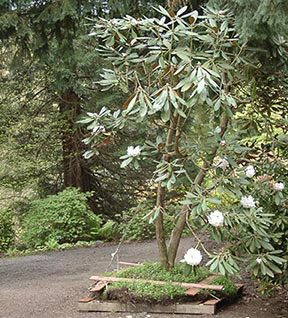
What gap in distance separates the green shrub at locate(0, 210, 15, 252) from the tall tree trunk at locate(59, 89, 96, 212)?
131 cm

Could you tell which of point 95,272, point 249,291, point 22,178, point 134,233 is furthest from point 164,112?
point 22,178

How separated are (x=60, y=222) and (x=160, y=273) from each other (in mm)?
4062

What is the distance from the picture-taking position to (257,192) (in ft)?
12.0

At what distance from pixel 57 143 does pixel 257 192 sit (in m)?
6.36

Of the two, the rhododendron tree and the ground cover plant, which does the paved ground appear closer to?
the ground cover plant

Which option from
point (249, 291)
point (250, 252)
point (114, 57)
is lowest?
point (249, 291)

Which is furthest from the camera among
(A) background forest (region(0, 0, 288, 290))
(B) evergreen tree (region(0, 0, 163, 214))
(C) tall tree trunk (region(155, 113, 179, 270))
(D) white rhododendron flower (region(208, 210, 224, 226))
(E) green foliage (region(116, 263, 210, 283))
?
(B) evergreen tree (region(0, 0, 163, 214))

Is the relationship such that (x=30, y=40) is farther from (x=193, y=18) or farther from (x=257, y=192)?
(x=257, y=192)

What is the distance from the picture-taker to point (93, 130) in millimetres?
4043

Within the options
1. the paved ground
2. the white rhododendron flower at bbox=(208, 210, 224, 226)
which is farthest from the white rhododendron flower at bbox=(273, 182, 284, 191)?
the paved ground

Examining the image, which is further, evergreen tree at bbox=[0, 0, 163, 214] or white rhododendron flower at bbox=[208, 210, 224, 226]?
evergreen tree at bbox=[0, 0, 163, 214]

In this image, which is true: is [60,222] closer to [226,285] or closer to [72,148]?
[72,148]

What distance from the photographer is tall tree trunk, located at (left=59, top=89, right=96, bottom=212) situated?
9.01 m

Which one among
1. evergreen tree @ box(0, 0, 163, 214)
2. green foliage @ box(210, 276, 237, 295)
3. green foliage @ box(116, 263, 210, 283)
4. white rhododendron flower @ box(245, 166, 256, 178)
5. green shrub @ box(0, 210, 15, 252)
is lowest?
green shrub @ box(0, 210, 15, 252)
